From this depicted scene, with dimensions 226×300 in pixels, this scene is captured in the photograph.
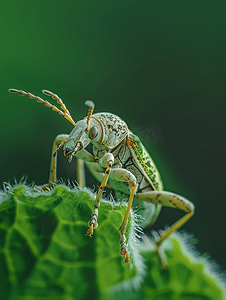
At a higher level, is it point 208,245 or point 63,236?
point 63,236

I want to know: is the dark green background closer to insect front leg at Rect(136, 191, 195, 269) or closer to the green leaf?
insect front leg at Rect(136, 191, 195, 269)

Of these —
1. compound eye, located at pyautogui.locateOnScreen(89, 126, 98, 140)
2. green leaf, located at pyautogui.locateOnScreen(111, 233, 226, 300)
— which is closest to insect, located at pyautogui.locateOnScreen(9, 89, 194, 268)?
compound eye, located at pyautogui.locateOnScreen(89, 126, 98, 140)

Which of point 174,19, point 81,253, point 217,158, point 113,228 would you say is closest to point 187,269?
point 113,228

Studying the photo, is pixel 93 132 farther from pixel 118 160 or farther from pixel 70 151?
pixel 118 160

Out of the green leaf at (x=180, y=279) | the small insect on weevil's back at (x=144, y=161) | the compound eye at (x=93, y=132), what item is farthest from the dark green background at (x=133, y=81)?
the green leaf at (x=180, y=279)

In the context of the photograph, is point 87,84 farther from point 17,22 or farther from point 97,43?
point 17,22

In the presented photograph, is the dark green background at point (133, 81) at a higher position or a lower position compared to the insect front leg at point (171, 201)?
higher

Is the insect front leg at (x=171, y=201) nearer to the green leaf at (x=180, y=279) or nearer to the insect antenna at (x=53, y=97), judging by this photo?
the green leaf at (x=180, y=279)

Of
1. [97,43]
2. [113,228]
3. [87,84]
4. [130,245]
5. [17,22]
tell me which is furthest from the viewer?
[97,43]
